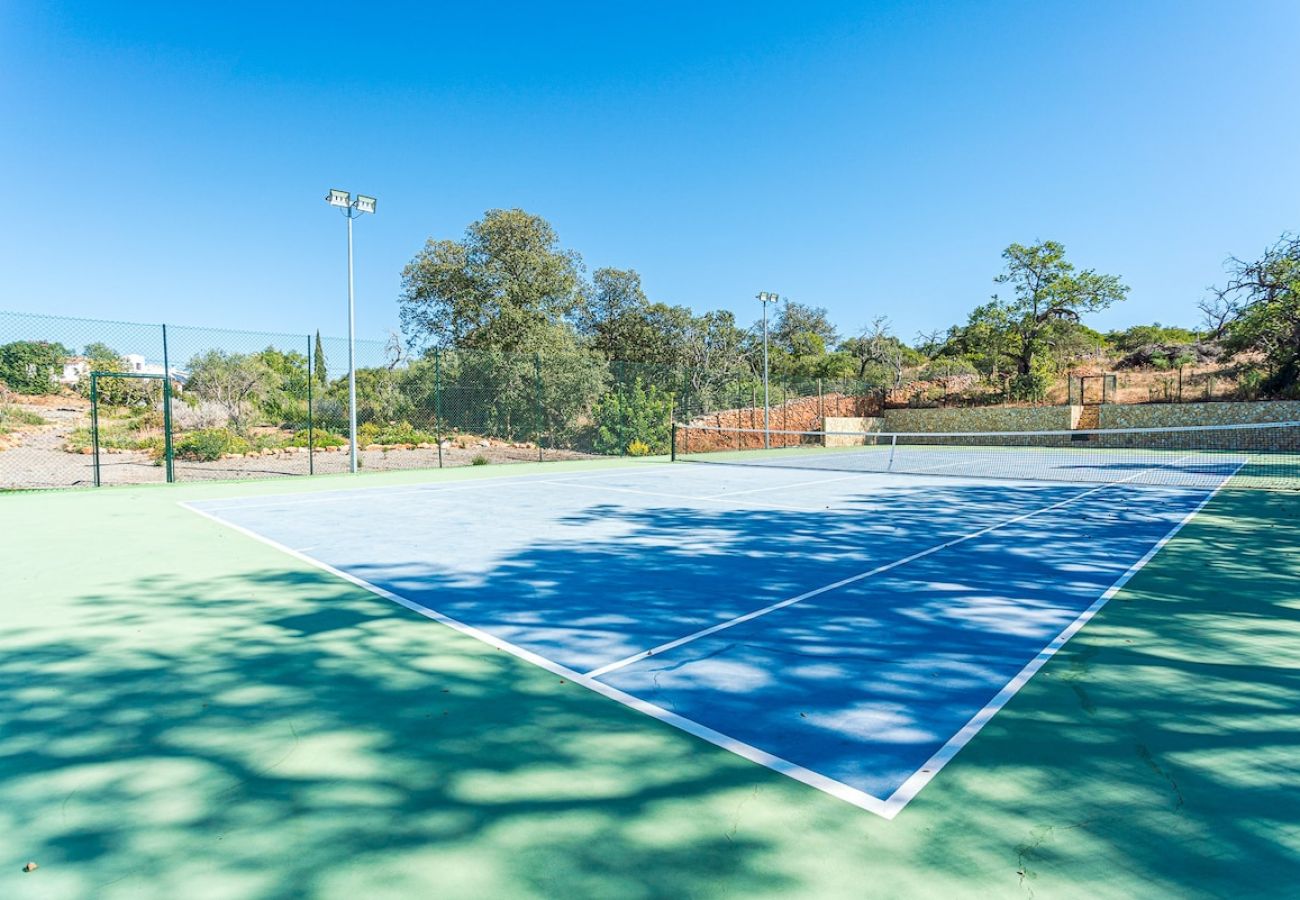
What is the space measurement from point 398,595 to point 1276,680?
4.74m

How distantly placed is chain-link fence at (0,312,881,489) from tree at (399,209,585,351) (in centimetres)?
631

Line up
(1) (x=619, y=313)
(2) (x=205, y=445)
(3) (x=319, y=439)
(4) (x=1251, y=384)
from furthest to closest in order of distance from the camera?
(1) (x=619, y=313) < (4) (x=1251, y=384) < (3) (x=319, y=439) < (2) (x=205, y=445)

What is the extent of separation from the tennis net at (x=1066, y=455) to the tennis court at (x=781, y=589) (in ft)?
10.1

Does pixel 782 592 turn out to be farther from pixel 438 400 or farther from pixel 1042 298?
pixel 1042 298

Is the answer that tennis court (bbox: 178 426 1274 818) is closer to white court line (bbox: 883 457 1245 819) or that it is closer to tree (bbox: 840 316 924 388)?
white court line (bbox: 883 457 1245 819)

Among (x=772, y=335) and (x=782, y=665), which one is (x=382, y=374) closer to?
(x=782, y=665)

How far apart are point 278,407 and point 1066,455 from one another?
22.0m

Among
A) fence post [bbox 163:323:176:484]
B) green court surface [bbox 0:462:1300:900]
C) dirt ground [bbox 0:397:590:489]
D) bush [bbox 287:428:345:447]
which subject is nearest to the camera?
green court surface [bbox 0:462:1300:900]

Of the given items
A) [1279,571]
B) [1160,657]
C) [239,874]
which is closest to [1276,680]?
[1160,657]

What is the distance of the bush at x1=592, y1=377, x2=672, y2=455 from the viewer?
69.2ft

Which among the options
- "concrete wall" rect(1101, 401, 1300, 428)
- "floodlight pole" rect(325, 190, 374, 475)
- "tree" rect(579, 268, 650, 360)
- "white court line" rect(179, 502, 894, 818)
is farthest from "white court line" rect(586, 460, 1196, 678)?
"tree" rect(579, 268, 650, 360)

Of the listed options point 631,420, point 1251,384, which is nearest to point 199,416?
point 631,420

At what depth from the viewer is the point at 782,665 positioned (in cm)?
328

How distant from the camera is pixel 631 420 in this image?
2134cm
